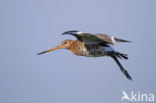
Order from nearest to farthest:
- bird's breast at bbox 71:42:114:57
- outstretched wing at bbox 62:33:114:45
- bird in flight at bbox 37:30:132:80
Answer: outstretched wing at bbox 62:33:114:45, bird in flight at bbox 37:30:132:80, bird's breast at bbox 71:42:114:57

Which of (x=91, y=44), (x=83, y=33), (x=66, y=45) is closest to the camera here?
(x=83, y=33)

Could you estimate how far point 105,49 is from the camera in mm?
16828

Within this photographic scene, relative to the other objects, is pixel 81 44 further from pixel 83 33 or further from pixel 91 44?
pixel 83 33

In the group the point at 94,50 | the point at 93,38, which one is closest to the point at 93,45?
the point at 94,50

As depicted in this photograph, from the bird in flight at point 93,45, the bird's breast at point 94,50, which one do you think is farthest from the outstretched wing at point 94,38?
the bird's breast at point 94,50

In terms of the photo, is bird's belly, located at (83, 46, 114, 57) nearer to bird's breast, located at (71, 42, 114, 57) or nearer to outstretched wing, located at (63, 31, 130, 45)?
bird's breast, located at (71, 42, 114, 57)

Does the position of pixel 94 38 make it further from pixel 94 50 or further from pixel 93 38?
pixel 94 50

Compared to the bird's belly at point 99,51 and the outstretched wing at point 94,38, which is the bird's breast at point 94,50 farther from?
the outstretched wing at point 94,38

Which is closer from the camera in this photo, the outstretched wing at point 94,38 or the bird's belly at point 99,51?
the outstretched wing at point 94,38

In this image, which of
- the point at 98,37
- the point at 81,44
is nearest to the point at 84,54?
the point at 81,44

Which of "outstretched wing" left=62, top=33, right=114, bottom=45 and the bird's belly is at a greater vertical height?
"outstretched wing" left=62, top=33, right=114, bottom=45

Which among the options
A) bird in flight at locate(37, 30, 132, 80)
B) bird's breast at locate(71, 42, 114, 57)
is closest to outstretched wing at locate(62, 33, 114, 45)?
bird in flight at locate(37, 30, 132, 80)

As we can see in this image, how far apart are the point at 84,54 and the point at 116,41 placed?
1131mm

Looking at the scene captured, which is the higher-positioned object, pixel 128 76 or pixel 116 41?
pixel 116 41
